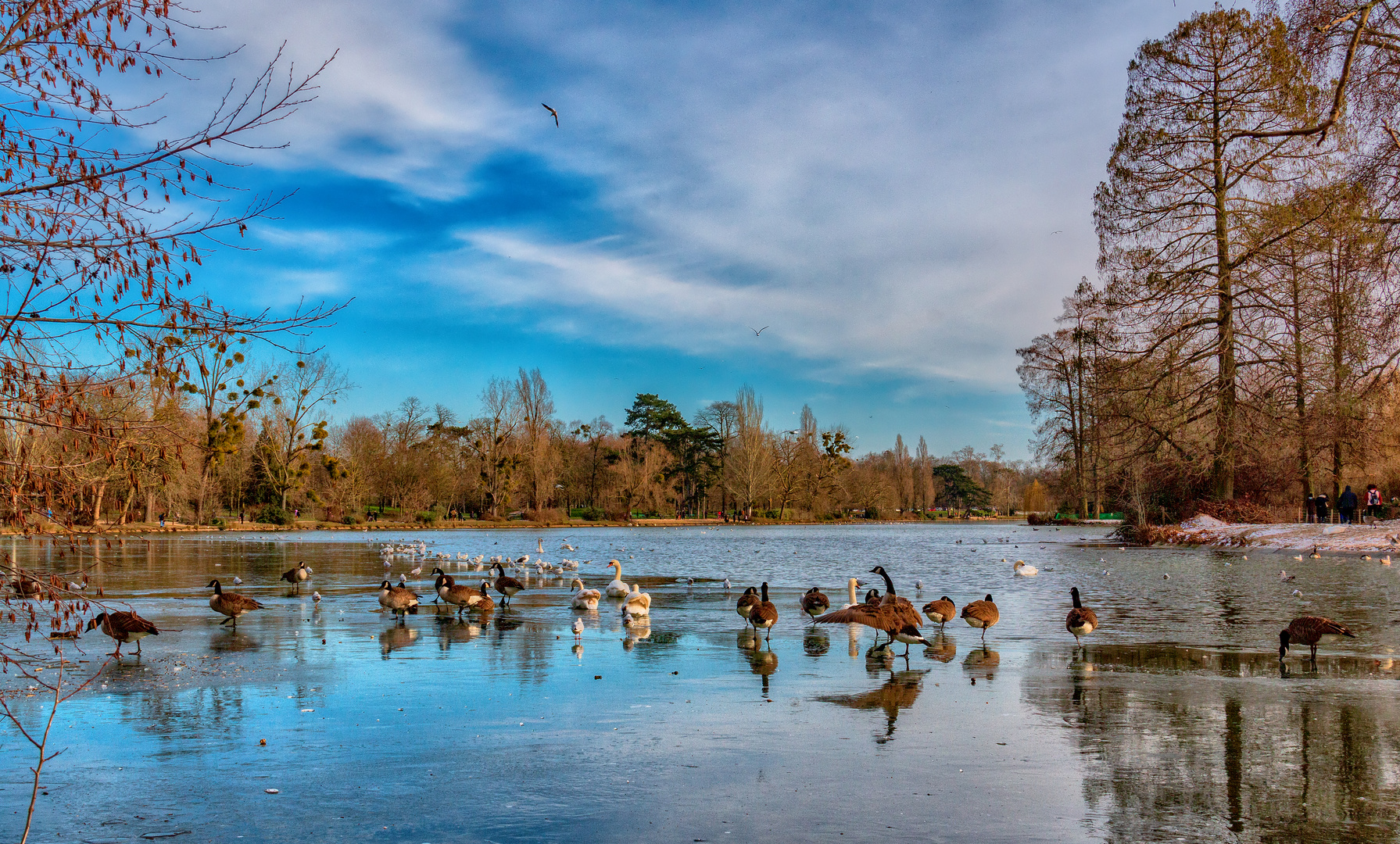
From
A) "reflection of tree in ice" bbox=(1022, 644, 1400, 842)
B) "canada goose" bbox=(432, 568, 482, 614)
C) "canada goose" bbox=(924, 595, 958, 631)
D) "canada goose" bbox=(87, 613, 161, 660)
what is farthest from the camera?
"canada goose" bbox=(432, 568, 482, 614)

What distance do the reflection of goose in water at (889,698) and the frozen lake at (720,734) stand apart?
0.13ft

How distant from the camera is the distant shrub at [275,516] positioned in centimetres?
6012

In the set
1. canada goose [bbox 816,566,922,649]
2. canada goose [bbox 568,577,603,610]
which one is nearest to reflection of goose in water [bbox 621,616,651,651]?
canada goose [bbox 568,577,603,610]

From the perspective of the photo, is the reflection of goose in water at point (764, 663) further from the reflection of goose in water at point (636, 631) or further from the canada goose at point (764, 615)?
the reflection of goose in water at point (636, 631)

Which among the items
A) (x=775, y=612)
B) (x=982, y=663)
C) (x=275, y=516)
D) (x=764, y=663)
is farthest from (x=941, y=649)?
Answer: (x=275, y=516)

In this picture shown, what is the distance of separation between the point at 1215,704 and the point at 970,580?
1327cm

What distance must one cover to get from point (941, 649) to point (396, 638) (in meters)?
6.83

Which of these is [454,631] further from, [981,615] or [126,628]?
[981,615]

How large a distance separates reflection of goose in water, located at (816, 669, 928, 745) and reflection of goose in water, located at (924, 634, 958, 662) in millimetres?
1380

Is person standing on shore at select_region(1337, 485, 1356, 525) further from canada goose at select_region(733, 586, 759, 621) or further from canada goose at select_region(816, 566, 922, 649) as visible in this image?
canada goose at select_region(816, 566, 922, 649)

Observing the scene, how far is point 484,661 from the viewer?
30.9 ft

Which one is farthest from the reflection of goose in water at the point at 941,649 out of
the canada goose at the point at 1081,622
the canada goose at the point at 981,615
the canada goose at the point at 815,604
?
the canada goose at the point at 815,604

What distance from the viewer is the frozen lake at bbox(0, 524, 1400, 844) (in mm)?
4539

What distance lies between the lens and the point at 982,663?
937cm
